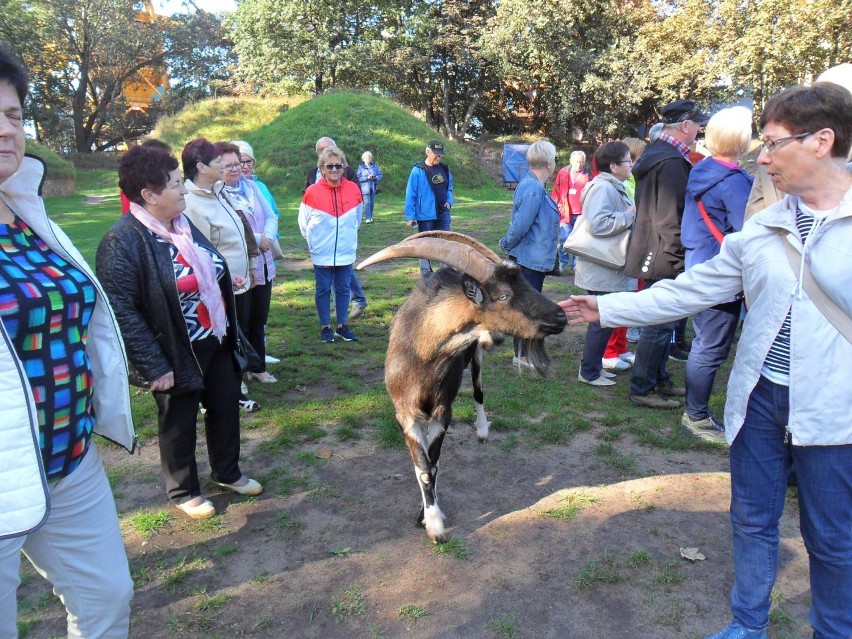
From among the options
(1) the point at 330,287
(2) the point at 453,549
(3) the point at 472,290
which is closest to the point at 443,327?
(3) the point at 472,290

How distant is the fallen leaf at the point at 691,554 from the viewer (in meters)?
3.28

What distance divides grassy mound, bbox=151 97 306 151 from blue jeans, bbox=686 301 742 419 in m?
24.4

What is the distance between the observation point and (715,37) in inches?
864

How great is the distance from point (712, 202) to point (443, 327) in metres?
2.29

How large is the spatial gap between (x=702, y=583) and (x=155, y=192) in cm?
357

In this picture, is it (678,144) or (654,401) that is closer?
(678,144)

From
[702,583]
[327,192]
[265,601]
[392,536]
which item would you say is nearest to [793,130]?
[702,583]

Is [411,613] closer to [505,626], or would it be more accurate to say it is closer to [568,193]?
[505,626]

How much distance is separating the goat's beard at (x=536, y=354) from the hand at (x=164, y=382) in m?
2.02

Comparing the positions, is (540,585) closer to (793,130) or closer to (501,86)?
(793,130)

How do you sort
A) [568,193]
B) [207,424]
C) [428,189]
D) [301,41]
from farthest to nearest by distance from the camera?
[301,41] → [568,193] → [428,189] → [207,424]

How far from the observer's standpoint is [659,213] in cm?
484

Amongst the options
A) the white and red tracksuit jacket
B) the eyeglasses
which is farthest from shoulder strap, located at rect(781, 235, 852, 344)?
the white and red tracksuit jacket

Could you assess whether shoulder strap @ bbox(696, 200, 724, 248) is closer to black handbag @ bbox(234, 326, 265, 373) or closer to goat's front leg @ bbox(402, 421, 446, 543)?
goat's front leg @ bbox(402, 421, 446, 543)
